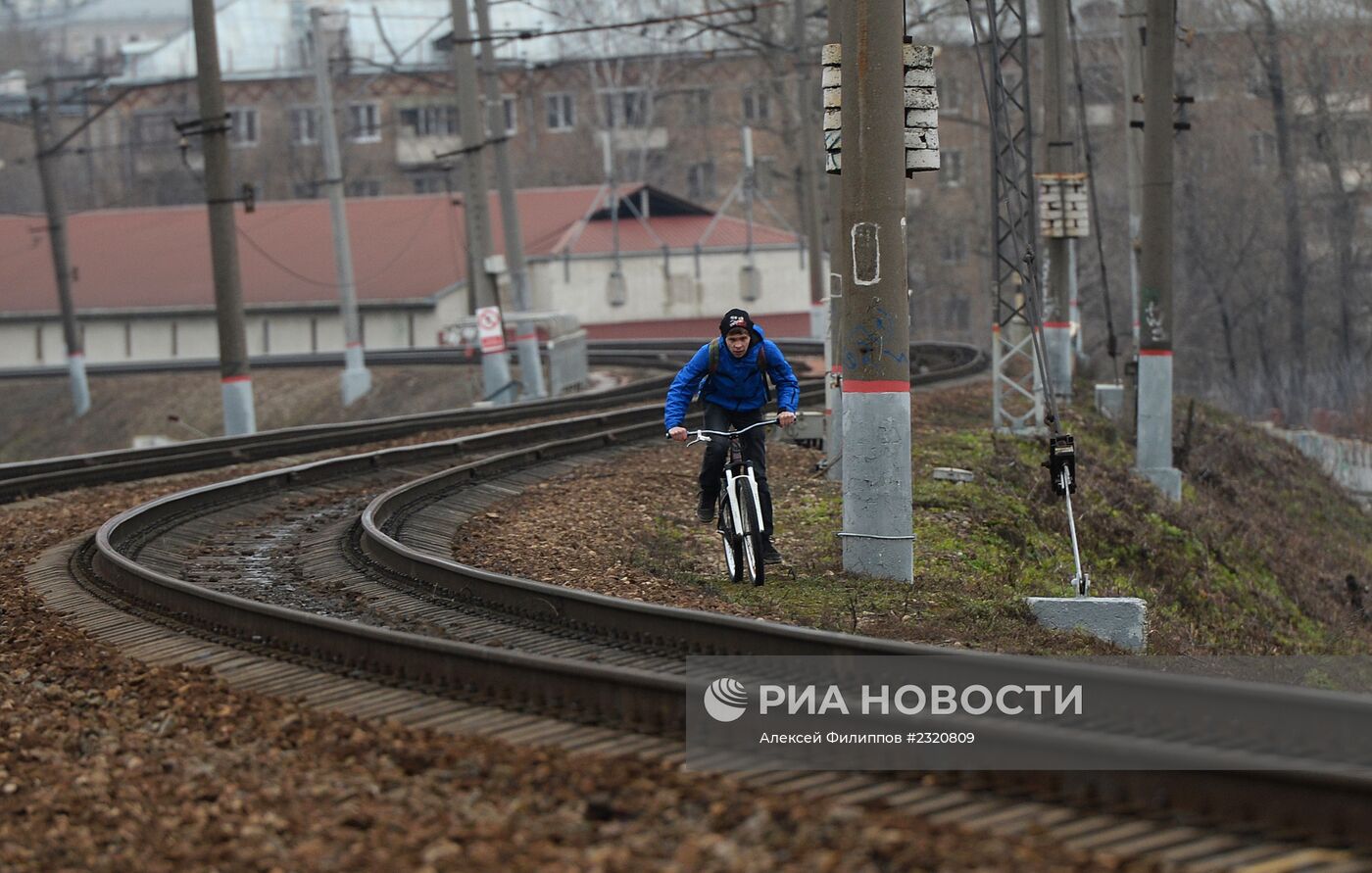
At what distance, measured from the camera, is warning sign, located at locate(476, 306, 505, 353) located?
35594mm

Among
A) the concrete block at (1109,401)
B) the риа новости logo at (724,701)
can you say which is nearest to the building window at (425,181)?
the concrete block at (1109,401)

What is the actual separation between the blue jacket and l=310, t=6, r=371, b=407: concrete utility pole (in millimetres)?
32914

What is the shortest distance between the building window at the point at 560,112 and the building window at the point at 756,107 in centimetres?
1010

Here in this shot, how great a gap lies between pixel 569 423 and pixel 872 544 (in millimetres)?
11104

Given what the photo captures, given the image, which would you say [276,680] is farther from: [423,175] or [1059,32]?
[423,175]

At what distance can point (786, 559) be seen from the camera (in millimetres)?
13648

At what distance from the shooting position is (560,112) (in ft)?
313

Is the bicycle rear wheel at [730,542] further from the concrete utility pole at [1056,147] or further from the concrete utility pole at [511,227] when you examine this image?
the concrete utility pole at [511,227]

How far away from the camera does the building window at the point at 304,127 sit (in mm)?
95750

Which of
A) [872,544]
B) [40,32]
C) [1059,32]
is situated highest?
[40,32]

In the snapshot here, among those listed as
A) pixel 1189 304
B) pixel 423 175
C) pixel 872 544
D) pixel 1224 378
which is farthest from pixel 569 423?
pixel 423 175

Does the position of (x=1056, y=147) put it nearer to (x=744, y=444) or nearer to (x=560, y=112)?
(x=744, y=444)

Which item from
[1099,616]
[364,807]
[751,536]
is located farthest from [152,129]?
[364,807]

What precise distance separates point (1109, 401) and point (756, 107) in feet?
209
